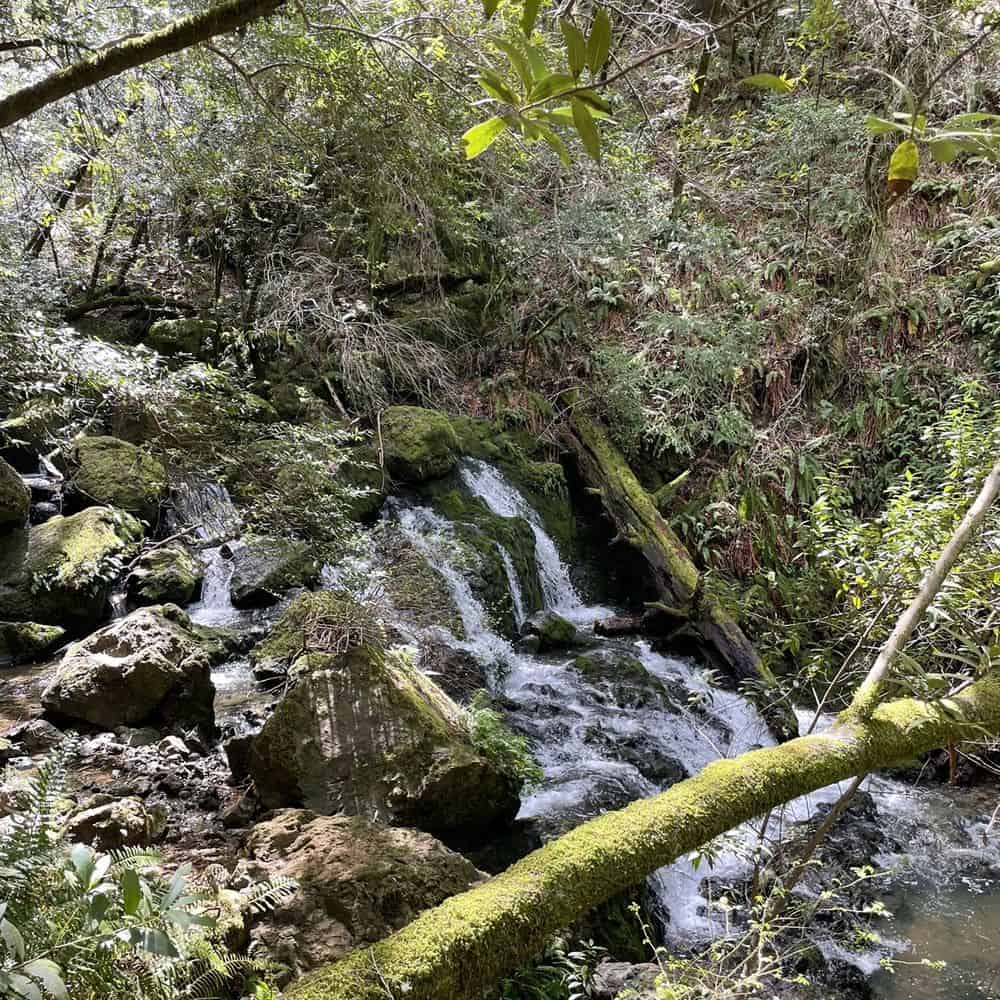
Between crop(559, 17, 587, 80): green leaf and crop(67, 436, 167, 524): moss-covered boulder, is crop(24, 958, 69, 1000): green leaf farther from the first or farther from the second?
crop(67, 436, 167, 524): moss-covered boulder

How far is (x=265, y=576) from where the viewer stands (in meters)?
6.86

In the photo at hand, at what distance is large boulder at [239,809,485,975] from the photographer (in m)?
2.32

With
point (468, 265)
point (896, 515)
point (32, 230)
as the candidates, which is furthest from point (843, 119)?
point (32, 230)

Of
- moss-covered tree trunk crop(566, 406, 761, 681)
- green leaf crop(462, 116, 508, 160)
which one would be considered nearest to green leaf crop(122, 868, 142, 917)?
green leaf crop(462, 116, 508, 160)

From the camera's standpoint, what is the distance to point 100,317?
9.97m

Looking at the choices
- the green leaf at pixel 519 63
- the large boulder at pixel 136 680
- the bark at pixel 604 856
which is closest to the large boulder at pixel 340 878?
the bark at pixel 604 856

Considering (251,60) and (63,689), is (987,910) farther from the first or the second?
(251,60)

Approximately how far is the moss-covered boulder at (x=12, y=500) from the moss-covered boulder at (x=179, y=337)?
3448mm

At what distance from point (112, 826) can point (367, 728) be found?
4.67 feet

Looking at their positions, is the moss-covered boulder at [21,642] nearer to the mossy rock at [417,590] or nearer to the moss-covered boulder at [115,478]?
the moss-covered boulder at [115,478]

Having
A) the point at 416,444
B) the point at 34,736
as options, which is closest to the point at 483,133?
the point at 34,736

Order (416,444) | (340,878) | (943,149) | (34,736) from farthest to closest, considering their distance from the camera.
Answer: (416,444) → (34,736) → (340,878) → (943,149)

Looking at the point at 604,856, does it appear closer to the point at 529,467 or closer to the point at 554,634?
the point at 554,634

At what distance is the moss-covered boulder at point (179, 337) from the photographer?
9211 millimetres
